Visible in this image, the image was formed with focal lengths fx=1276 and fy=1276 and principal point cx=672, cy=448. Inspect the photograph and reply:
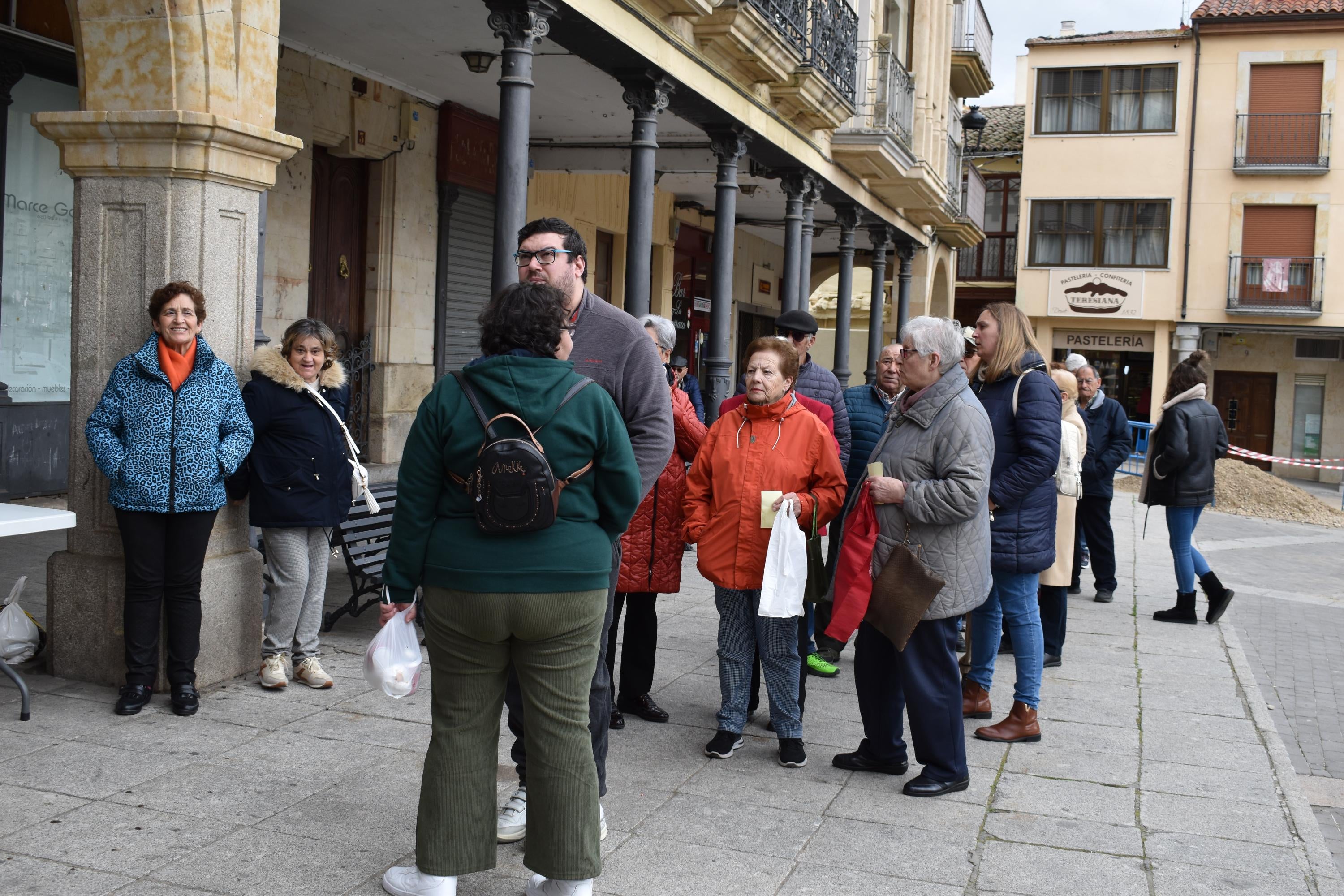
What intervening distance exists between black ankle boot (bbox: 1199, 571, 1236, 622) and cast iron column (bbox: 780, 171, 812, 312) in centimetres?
586

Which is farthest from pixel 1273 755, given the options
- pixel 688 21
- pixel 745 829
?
pixel 688 21

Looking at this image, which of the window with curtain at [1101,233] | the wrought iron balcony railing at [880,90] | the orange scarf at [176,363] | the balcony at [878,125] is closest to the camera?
the orange scarf at [176,363]

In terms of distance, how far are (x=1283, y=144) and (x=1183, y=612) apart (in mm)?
26450

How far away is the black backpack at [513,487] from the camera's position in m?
3.23

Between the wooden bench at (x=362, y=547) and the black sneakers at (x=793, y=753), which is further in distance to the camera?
the wooden bench at (x=362, y=547)

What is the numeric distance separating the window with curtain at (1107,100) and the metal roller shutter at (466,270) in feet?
76.3

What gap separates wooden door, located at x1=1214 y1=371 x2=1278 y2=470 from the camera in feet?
108

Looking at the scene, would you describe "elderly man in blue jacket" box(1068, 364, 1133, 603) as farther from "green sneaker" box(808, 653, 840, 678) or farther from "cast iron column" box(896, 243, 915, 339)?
"cast iron column" box(896, 243, 915, 339)

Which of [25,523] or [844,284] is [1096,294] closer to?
[844,284]

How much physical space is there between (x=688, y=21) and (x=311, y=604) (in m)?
6.39

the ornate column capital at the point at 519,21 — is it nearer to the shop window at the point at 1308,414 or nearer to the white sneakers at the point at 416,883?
the white sneakers at the point at 416,883

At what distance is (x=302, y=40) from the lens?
10531mm

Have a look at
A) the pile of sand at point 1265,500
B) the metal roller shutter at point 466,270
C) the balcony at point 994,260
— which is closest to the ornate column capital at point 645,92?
the metal roller shutter at point 466,270

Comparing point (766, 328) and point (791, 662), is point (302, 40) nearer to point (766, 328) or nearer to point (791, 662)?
point (791, 662)
